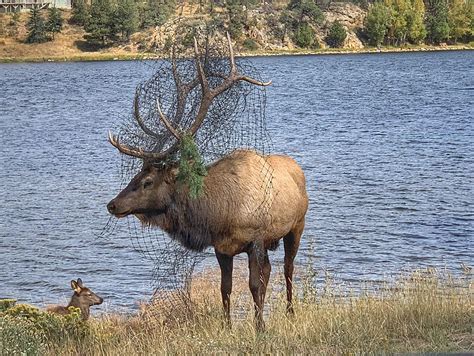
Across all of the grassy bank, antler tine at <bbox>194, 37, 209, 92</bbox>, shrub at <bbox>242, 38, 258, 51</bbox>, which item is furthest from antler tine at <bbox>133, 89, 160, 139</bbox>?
shrub at <bbox>242, 38, 258, 51</bbox>

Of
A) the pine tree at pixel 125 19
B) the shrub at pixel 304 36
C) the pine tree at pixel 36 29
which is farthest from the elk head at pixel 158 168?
the shrub at pixel 304 36

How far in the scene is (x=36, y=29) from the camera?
161 metres

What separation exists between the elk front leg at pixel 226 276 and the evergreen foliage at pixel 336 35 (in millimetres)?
178515

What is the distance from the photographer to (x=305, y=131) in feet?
178

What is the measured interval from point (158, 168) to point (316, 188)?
21832 mm

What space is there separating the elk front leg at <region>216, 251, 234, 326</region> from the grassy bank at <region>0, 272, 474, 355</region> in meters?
0.22

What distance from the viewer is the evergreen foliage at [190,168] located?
40.3 feet

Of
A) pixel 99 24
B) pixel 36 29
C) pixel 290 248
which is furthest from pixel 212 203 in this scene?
pixel 36 29

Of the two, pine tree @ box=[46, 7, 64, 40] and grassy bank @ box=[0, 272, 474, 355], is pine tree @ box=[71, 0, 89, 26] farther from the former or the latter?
grassy bank @ box=[0, 272, 474, 355]

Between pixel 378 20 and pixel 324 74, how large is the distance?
68.0m

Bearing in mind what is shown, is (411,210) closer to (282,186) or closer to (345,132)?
(282,186)

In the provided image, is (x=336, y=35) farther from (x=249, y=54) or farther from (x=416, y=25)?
(x=249, y=54)

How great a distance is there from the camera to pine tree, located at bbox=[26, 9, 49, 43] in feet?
528

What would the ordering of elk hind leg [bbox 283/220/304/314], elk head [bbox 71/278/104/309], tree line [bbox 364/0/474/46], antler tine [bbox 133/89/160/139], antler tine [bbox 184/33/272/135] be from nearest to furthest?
antler tine [bbox 184/33/272/135]
antler tine [bbox 133/89/160/139]
elk hind leg [bbox 283/220/304/314]
elk head [bbox 71/278/104/309]
tree line [bbox 364/0/474/46]
